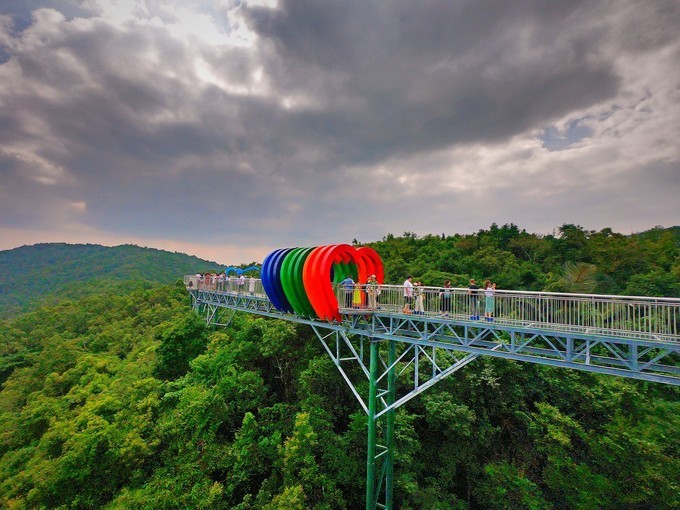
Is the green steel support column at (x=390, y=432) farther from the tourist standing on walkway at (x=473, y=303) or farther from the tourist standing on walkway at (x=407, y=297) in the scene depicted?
the tourist standing on walkway at (x=473, y=303)

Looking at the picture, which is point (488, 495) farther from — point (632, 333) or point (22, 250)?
point (22, 250)

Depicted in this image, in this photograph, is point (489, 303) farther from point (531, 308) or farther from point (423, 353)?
point (423, 353)

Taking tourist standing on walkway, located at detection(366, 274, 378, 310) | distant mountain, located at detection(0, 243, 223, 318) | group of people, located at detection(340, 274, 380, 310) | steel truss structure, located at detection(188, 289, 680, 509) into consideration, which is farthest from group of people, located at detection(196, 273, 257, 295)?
distant mountain, located at detection(0, 243, 223, 318)

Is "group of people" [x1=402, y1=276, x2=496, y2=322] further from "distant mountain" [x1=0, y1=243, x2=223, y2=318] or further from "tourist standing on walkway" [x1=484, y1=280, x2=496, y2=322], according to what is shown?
"distant mountain" [x1=0, y1=243, x2=223, y2=318]

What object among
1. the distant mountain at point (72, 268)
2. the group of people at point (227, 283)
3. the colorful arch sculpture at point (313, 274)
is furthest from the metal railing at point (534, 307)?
the distant mountain at point (72, 268)

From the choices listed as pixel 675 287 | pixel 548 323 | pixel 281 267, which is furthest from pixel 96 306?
pixel 675 287
